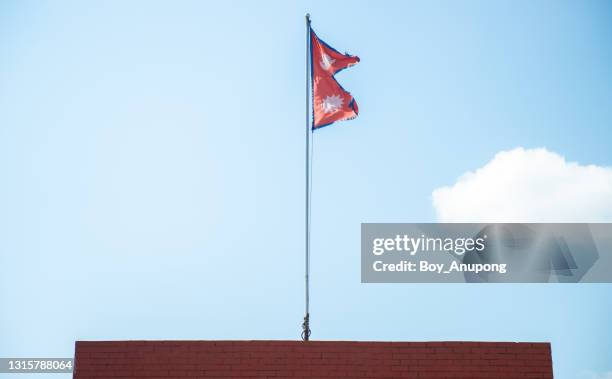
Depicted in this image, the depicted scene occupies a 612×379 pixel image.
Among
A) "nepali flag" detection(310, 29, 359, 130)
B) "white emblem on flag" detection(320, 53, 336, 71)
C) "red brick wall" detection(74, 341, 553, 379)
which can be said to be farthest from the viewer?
"white emblem on flag" detection(320, 53, 336, 71)

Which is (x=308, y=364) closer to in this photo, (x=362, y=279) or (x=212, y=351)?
(x=212, y=351)

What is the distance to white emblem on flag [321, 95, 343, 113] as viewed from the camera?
49.3 feet

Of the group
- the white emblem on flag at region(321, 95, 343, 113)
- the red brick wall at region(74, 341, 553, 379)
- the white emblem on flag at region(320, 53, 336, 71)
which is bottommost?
the red brick wall at region(74, 341, 553, 379)

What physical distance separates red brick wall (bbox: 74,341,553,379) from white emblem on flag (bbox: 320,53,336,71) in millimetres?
5945

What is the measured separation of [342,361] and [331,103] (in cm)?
536

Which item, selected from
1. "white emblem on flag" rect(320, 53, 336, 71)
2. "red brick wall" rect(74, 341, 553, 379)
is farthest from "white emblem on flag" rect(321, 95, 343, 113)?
"red brick wall" rect(74, 341, 553, 379)

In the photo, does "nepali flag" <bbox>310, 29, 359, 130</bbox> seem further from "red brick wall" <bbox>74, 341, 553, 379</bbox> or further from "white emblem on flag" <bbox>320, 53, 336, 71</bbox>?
"red brick wall" <bbox>74, 341, 553, 379</bbox>

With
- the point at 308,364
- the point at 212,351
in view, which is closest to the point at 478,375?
the point at 308,364

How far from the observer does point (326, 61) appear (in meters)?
15.5

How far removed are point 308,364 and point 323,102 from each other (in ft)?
17.9

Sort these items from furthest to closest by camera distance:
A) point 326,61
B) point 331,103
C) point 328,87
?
point 326,61 → point 328,87 → point 331,103

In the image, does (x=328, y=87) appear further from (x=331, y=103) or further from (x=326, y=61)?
(x=326, y=61)

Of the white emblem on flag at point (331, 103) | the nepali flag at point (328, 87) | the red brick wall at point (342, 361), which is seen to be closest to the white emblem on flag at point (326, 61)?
the nepali flag at point (328, 87)

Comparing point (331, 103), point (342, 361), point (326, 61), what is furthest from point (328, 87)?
point (342, 361)
